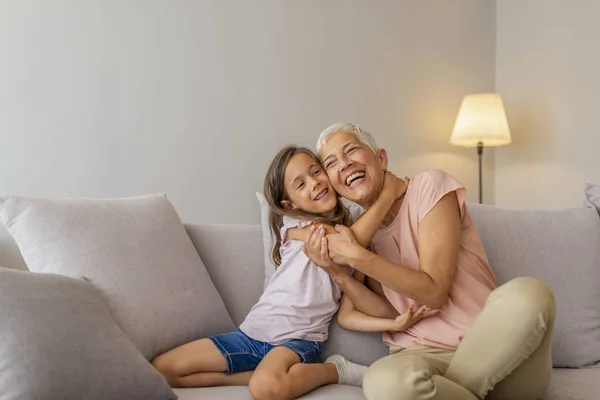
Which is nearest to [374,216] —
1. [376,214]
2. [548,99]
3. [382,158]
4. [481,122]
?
[376,214]

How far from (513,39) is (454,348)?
2555 millimetres

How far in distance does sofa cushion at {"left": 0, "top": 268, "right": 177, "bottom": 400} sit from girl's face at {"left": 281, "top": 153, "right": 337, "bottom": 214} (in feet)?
2.04

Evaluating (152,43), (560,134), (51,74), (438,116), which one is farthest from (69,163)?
(560,134)

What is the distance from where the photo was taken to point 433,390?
137 centimetres

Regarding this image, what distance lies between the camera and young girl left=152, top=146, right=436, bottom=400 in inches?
67.2

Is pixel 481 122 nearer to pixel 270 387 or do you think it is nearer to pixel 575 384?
pixel 575 384

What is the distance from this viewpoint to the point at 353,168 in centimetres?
179

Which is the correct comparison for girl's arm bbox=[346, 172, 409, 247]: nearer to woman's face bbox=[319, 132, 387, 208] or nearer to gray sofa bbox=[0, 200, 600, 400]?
woman's face bbox=[319, 132, 387, 208]

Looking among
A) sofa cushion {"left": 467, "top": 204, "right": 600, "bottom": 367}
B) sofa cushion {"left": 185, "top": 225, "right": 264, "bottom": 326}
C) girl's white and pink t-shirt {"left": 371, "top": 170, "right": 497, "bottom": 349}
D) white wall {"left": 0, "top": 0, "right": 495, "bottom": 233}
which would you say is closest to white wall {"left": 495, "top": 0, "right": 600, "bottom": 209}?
white wall {"left": 0, "top": 0, "right": 495, "bottom": 233}

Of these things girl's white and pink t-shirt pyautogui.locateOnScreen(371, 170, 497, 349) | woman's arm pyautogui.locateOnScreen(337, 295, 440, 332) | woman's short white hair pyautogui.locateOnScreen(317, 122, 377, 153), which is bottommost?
woman's arm pyautogui.locateOnScreen(337, 295, 440, 332)

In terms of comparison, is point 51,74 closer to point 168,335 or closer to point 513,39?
point 168,335

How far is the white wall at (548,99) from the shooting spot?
321 cm

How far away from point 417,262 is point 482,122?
1.85 metres

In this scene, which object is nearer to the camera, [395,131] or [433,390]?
[433,390]
